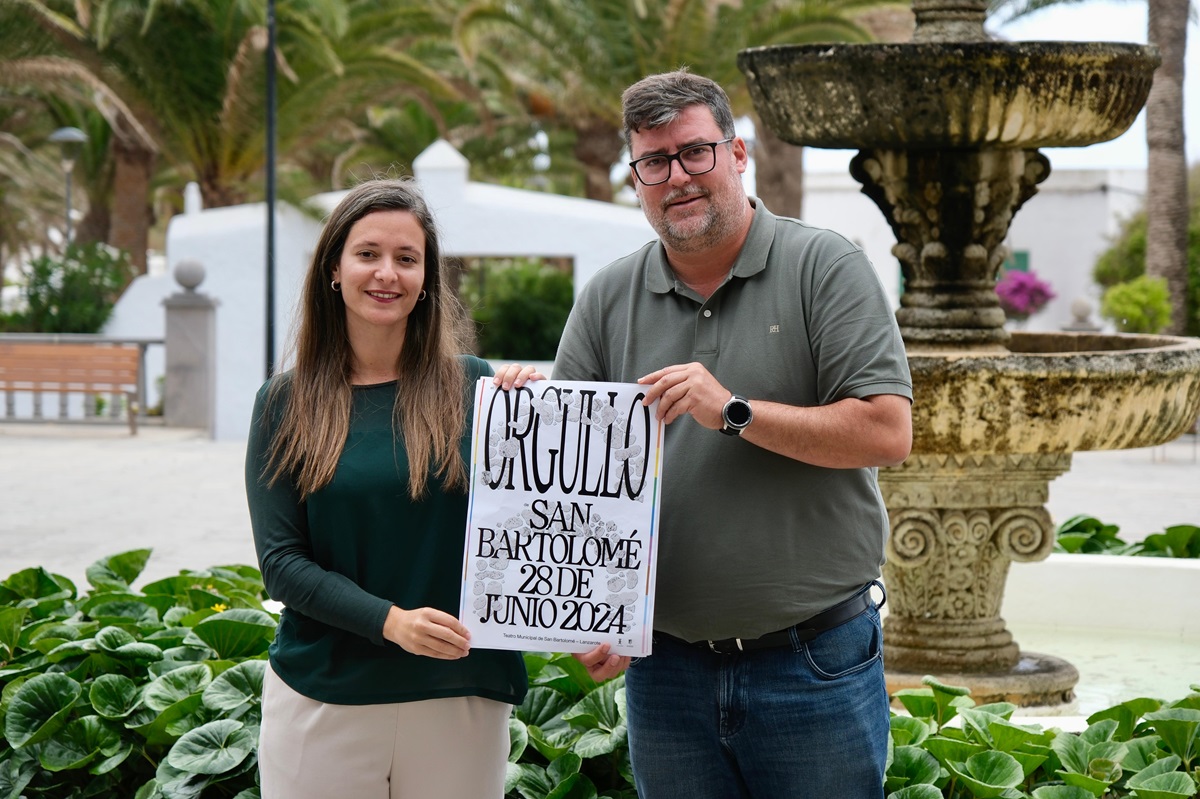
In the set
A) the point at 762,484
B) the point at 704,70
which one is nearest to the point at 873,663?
the point at 762,484

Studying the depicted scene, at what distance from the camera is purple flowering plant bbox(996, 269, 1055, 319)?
29.7 metres

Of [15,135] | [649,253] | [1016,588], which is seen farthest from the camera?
[15,135]

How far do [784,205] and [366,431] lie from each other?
19090mm

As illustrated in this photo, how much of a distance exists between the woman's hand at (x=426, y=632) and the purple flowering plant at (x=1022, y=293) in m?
28.6

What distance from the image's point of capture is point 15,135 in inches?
1308

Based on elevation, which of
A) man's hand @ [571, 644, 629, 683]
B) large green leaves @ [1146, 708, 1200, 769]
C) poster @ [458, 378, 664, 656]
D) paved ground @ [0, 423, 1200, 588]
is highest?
poster @ [458, 378, 664, 656]

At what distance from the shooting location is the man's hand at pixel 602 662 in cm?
246

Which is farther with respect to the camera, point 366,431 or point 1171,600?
point 1171,600

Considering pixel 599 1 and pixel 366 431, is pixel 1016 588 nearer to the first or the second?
pixel 366 431

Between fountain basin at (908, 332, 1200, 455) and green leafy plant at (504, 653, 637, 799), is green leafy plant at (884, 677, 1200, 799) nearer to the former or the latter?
green leafy plant at (504, 653, 637, 799)

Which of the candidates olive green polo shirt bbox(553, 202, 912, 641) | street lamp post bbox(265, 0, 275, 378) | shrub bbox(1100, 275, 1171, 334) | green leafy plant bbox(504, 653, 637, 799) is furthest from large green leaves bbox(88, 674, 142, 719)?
shrub bbox(1100, 275, 1171, 334)

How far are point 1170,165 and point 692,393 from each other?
849 inches

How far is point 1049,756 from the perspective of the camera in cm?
340

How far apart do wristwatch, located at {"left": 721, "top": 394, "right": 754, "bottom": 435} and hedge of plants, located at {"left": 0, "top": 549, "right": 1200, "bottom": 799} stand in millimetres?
1312
